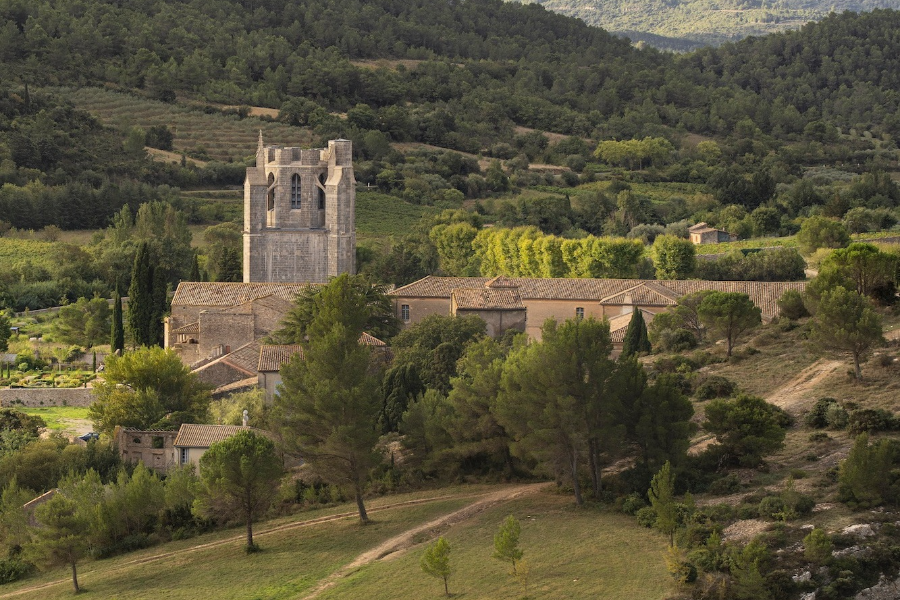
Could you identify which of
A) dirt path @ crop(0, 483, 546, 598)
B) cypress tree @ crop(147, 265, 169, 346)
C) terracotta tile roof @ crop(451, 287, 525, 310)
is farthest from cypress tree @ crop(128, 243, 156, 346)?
dirt path @ crop(0, 483, 546, 598)

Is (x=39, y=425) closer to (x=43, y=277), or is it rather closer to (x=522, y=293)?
(x=522, y=293)

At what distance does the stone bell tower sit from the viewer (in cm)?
6194

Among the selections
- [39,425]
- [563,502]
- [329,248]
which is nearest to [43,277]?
[329,248]

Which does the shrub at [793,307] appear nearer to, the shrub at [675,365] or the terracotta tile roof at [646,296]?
the shrub at [675,365]

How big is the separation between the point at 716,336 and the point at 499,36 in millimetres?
114346

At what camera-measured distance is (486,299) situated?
52344 mm

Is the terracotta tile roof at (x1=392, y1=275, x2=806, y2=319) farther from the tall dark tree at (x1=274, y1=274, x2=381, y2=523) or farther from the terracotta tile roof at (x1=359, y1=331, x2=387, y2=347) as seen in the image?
the tall dark tree at (x1=274, y1=274, x2=381, y2=523)

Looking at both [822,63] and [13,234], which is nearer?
[13,234]

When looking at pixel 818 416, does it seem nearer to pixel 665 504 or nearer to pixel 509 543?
pixel 665 504

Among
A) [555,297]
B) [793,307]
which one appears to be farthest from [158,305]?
[793,307]

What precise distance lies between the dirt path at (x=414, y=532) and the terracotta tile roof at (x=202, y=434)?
801 centimetres

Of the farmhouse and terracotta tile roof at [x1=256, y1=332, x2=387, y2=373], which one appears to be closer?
terracotta tile roof at [x1=256, y1=332, x2=387, y2=373]

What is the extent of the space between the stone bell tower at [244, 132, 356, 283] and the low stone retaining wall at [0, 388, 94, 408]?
1258 cm

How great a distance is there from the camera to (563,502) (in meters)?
33.6
